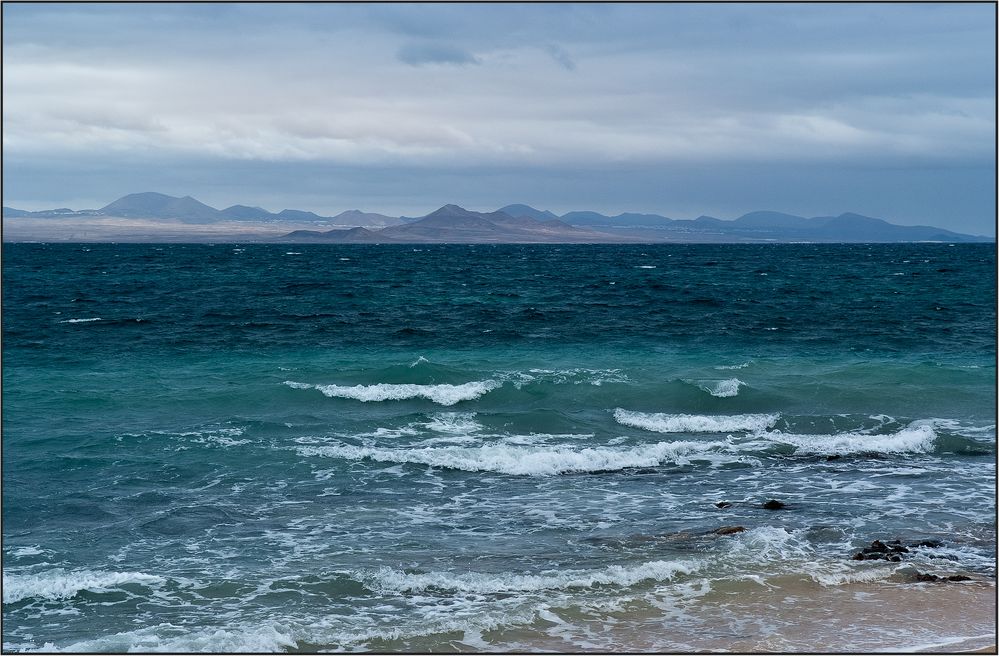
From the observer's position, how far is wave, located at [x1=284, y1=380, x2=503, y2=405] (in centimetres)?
2558

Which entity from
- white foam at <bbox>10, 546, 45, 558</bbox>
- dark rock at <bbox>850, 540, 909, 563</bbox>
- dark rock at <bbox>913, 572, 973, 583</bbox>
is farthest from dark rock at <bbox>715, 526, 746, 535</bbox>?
white foam at <bbox>10, 546, 45, 558</bbox>

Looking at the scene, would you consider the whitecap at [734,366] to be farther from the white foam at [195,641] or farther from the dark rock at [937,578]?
the white foam at [195,641]

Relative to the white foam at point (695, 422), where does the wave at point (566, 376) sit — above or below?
above

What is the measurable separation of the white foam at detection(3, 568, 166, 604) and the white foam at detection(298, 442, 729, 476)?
7000 mm

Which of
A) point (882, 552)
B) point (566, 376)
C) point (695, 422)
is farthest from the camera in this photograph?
point (566, 376)

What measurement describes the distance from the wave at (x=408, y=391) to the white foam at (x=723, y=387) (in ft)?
20.6

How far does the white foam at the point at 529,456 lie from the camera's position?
1866 cm

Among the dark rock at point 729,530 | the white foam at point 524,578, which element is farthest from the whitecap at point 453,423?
the white foam at point 524,578

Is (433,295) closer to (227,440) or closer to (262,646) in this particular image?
(227,440)

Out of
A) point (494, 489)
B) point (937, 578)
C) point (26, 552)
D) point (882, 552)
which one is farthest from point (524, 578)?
point (26, 552)

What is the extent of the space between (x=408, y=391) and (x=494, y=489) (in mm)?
9452

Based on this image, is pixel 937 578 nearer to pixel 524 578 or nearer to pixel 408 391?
pixel 524 578

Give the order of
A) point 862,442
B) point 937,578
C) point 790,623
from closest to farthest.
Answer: point 790,623 → point 937,578 → point 862,442

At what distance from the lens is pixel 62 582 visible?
12.4 metres
